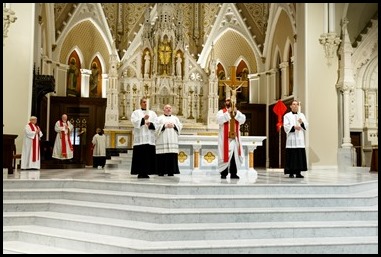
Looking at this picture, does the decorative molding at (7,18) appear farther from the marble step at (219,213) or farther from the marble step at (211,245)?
the marble step at (211,245)

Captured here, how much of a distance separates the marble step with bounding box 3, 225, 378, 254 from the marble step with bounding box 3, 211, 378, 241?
0.10m

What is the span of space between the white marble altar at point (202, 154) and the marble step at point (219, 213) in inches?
195

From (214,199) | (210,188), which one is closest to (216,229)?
(214,199)

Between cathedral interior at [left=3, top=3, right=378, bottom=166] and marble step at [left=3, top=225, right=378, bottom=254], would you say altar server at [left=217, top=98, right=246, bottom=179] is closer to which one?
marble step at [left=3, top=225, right=378, bottom=254]

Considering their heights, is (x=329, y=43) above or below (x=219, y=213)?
above

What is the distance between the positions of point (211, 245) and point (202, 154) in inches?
254

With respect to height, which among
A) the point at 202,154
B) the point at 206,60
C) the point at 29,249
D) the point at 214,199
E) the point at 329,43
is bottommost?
the point at 29,249

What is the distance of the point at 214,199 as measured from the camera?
7.52 metres

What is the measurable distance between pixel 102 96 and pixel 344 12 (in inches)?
413

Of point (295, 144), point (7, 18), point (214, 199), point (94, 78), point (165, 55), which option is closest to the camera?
point (214, 199)

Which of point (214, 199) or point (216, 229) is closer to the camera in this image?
point (216, 229)

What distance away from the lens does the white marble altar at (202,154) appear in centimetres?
1255

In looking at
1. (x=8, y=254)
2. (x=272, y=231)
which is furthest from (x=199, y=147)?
(x=8, y=254)

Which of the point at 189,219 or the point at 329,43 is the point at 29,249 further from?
the point at 329,43
